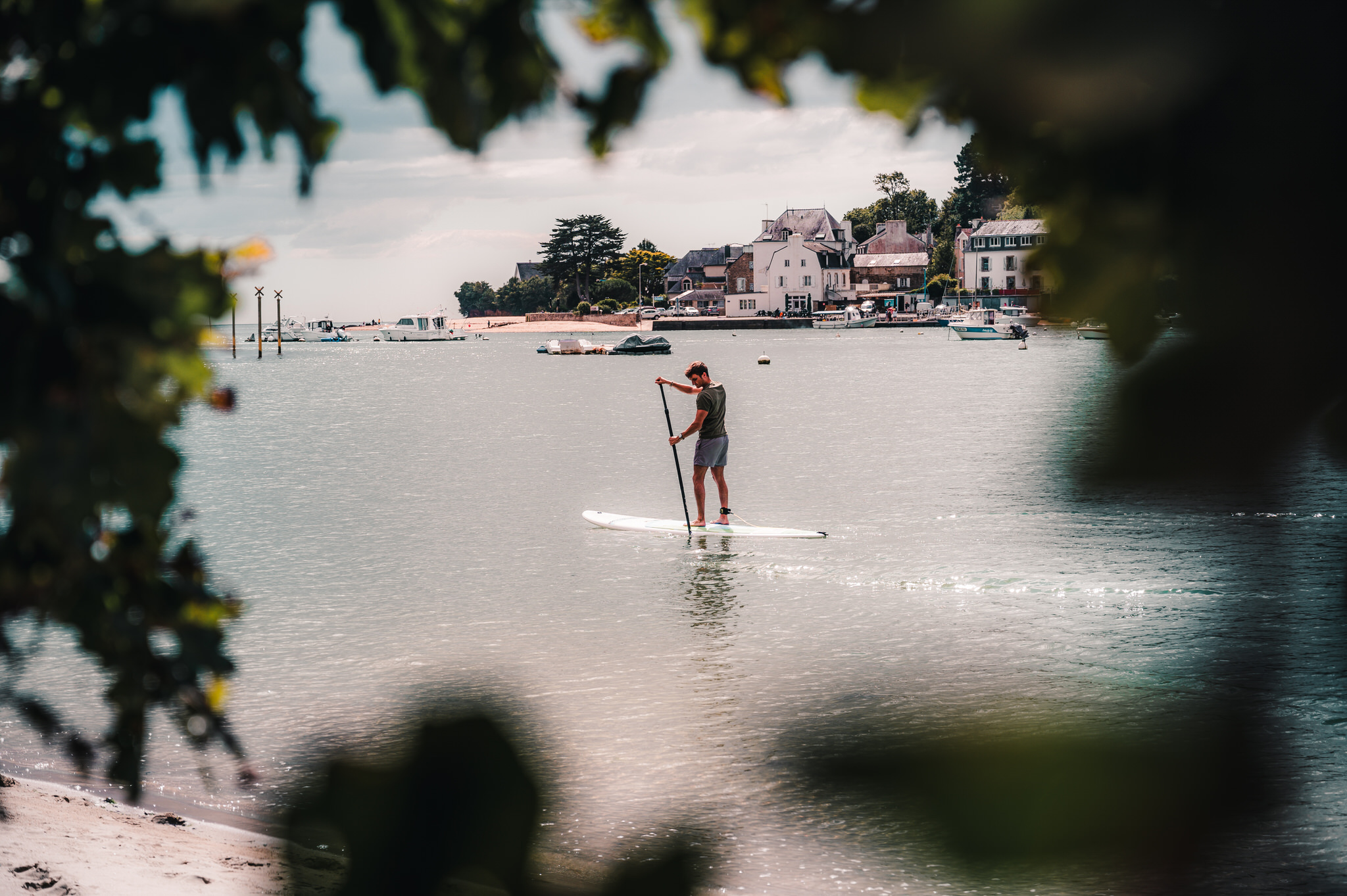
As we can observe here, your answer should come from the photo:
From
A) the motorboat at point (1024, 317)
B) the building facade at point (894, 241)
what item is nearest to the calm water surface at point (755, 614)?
the motorboat at point (1024, 317)

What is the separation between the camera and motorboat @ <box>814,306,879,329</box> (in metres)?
168

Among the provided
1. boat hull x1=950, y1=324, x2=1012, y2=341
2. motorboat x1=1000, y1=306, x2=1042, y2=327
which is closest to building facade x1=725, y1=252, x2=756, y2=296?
boat hull x1=950, y1=324, x2=1012, y2=341

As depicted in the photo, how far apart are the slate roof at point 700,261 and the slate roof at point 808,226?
24.0 m

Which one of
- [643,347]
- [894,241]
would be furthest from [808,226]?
[643,347]

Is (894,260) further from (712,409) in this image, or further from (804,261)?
(712,409)

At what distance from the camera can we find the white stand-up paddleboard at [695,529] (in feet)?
69.8

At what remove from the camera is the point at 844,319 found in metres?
169

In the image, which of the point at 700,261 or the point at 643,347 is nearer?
the point at 643,347

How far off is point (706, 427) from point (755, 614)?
4.53m

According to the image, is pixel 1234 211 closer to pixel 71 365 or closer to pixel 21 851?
pixel 71 365

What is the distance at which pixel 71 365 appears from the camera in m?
1.07

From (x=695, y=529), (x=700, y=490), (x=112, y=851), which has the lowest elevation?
(x=112, y=851)

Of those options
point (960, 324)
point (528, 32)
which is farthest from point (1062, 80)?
point (960, 324)

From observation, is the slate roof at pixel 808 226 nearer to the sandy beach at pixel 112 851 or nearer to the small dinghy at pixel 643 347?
the small dinghy at pixel 643 347
